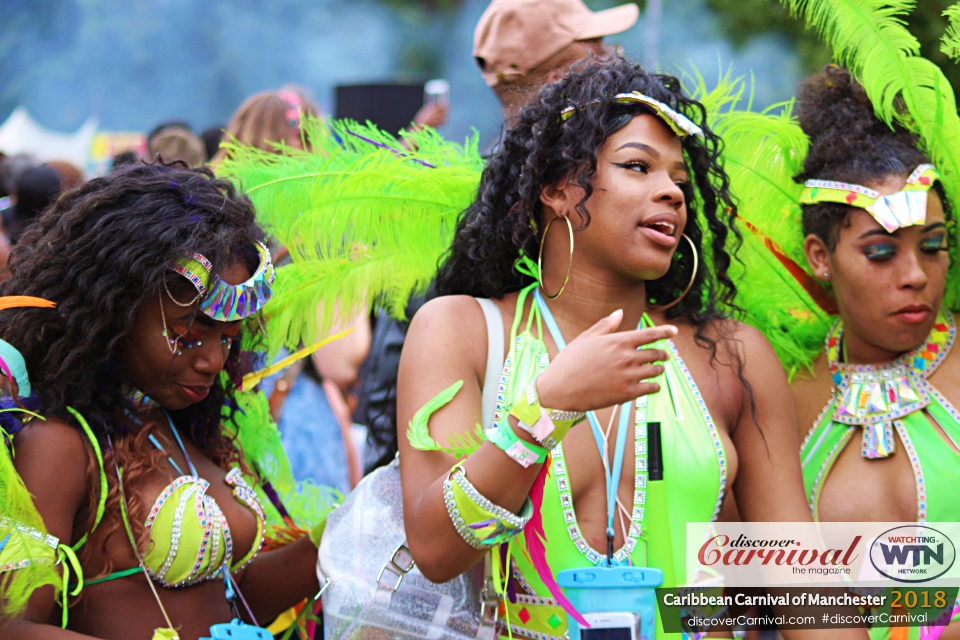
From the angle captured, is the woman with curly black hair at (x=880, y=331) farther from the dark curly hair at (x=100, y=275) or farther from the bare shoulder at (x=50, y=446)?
the bare shoulder at (x=50, y=446)

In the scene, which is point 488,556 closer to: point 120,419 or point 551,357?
point 551,357

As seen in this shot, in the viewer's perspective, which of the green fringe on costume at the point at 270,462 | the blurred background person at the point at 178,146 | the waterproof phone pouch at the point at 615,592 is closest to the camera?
the waterproof phone pouch at the point at 615,592

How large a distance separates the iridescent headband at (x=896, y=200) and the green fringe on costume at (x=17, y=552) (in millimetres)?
2250

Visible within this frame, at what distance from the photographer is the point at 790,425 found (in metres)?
2.41

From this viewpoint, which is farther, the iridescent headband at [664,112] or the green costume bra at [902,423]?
the green costume bra at [902,423]

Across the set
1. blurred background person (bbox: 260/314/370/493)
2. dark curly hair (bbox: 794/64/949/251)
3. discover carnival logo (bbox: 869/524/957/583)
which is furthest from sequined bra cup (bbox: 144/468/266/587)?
blurred background person (bbox: 260/314/370/493)

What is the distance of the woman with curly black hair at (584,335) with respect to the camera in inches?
84.7

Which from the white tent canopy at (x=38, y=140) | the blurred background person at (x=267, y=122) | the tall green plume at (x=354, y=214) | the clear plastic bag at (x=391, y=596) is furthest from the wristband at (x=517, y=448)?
the white tent canopy at (x=38, y=140)

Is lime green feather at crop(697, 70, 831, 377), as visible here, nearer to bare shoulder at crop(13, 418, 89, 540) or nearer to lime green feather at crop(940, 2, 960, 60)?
lime green feather at crop(940, 2, 960, 60)

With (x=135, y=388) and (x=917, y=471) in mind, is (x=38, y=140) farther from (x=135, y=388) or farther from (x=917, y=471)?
(x=917, y=471)

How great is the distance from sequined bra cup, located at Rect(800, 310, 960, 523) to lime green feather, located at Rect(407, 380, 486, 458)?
123cm

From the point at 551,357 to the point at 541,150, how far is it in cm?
51

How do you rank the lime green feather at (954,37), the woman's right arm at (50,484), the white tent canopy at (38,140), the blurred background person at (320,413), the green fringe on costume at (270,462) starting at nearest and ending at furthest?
the woman's right arm at (50,484) < the lime green feather at (954,37) < the green fringe on costume at (270,462) < the blurred background person at (320,413) < the white tent canopy at (38,140)

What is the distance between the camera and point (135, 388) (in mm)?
2381
